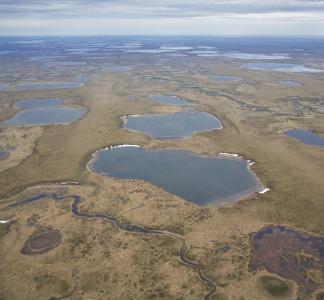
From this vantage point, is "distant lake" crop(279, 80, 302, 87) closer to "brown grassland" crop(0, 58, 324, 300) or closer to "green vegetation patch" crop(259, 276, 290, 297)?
"brown grassland" crop(0, 58, 324, 300)

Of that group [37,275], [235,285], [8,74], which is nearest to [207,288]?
[235,285]

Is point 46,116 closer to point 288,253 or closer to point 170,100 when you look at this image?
point 170,100

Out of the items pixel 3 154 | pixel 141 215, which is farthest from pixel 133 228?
pixel 3 154

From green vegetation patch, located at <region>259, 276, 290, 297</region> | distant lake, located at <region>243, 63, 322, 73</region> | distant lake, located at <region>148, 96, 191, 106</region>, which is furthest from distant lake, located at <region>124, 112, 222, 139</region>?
distant lake, located at <region>243, 63, 322, 73</region>

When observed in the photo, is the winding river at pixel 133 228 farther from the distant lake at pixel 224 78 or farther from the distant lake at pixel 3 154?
the distant lake at pixel 224 78

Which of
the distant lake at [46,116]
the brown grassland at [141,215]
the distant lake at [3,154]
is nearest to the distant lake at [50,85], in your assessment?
the distant lake at [46,116]

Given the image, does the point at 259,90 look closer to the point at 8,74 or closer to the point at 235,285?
the point at 235,285

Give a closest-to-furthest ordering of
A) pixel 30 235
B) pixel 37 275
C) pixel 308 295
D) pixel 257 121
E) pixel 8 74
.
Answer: pixel 308 295 → pixel 37 275 → pixel 30 235 → pixel 257 121 → pixel 8 74
